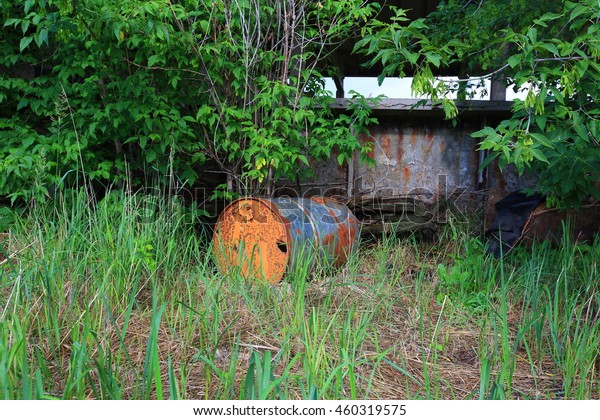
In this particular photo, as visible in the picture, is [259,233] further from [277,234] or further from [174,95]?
[174,95]

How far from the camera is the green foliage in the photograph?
372 cm

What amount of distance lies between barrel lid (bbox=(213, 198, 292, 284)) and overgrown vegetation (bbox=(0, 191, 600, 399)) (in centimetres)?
40

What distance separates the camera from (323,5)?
419 centimetres

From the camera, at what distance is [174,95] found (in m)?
4.12

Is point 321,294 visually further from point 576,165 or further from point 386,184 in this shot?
point 386,184

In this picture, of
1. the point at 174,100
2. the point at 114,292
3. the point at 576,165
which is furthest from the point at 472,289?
the point at 174,100

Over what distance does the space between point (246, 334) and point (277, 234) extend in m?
1.29

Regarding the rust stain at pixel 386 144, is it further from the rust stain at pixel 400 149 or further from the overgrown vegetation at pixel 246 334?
the overgrown vegetation at pixel 246 334

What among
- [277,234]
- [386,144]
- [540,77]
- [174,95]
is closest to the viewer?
[540,77]

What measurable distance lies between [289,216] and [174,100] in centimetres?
128

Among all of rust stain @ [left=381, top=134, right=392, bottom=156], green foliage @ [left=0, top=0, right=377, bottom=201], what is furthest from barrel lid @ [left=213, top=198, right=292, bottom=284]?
rust stain @ [left=381, top=134, right=392, bottom=156]

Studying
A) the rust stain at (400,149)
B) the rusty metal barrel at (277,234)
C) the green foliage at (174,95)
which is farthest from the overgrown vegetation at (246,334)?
the rust stain at (400,149)

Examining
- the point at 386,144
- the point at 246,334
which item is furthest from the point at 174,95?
the point at 386,144

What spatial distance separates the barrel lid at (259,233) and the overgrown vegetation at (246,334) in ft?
1.31
